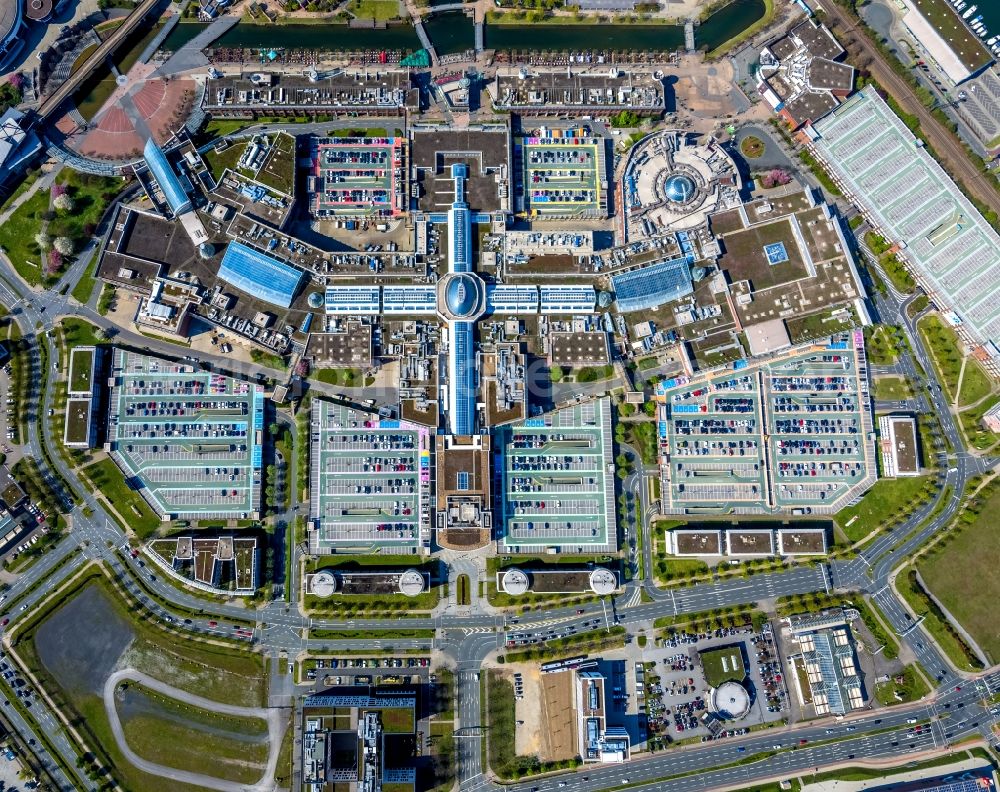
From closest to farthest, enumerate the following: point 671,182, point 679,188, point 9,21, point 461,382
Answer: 1. point 461,382
2. point 9,21
3. point 679,188
4. point 671,182

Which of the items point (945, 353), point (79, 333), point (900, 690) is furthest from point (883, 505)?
point (79, 333)

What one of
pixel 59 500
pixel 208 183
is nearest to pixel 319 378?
pixel 208 183

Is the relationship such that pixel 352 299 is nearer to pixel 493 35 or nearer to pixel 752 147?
pixel 493 35

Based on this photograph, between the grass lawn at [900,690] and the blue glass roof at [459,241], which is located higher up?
the blue glass roof at [459,241]

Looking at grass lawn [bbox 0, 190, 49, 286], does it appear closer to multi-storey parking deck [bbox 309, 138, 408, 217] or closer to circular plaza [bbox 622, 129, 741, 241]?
multi-storey parking deck [bbox 309, 138, 408, 217]

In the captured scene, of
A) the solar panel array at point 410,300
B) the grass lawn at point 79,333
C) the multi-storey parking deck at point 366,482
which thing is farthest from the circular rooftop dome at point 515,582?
the grass lawn at point 79,333

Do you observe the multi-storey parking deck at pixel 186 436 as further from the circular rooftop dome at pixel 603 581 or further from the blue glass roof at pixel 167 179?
the circular rooftop dome at pixel 603 581

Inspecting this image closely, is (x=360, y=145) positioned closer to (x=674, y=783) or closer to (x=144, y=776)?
(x=144, y=776)
